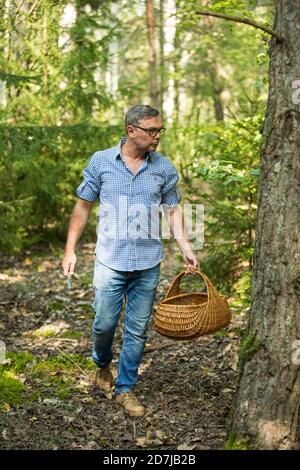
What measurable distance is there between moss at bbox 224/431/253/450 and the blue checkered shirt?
140cm

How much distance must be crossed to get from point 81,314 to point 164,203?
292 cm

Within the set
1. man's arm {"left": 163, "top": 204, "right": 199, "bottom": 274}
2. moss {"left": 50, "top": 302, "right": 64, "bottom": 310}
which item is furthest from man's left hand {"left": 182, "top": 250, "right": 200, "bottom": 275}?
moss {"left": 50, "top": 302, "right": 64, "bottom": 310}

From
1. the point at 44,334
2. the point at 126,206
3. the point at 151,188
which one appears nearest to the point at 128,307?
the point at 126,206

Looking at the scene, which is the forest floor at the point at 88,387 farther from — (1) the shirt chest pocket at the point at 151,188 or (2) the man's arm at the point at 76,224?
(1) the shirt chest pocket at the point at 151,188

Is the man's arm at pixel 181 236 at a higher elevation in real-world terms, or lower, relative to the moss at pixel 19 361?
higher

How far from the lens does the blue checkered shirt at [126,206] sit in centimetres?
475

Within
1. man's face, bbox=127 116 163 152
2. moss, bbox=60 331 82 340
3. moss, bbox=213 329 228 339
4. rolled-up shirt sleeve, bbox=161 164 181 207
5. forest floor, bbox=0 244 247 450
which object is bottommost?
forest floor, bbox=0 244 247 450

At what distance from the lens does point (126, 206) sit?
4754 millimetres

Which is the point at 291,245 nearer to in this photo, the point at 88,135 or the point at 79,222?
the point at 79,222

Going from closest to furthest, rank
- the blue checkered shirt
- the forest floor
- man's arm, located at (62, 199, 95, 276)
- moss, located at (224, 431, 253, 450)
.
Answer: moss, located at (224, 431, 253, 450)
the forest floor
the blue checkered shirt
man's arm, located at (62, 199, 95, 276)

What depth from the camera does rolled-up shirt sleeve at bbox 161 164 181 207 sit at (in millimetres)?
4910

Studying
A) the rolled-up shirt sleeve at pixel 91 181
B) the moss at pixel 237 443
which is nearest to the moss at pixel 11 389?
the rolled-up shirt sleeve at pixel 91 181

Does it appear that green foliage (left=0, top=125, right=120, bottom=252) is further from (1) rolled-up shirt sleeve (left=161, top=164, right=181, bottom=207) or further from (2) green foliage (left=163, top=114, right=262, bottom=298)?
(1) rolled-up shirt sleeve (left=161, top=164, right=181, bottom=207)

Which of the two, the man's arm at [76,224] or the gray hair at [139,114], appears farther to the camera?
the man's arm at [76,224]
